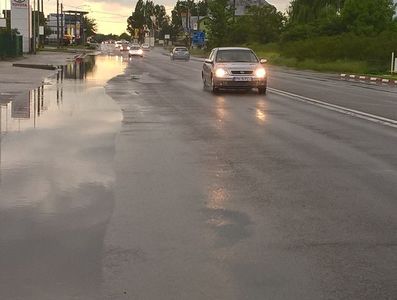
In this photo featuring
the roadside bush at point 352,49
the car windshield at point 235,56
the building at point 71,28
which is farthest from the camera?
the building at point 71,28

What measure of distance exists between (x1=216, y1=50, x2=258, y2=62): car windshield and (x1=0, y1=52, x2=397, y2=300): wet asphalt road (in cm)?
1197

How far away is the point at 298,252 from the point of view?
5.88 metres

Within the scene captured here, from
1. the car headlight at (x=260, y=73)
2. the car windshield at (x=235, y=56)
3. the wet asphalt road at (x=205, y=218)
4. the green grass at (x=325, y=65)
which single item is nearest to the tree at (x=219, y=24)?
the green grass at (x=325, y=65)

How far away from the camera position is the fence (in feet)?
164

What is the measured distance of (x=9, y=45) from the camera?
5184cm

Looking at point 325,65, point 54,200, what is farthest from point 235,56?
point 325,65

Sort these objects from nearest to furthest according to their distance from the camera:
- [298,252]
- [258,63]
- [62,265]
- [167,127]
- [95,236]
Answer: [62,265]
[298,252]
[95,236]
[167,127]
[258,63]

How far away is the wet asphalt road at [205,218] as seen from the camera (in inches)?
Result: 203

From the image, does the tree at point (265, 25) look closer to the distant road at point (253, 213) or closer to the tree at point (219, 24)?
the tree at point (219, 24)

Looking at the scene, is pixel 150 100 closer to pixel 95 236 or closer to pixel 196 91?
pixel 196 91

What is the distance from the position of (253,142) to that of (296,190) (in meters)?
3.91

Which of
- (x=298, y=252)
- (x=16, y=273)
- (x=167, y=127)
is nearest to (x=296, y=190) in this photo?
(x=298, y=252)

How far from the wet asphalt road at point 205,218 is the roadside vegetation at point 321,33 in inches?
1579

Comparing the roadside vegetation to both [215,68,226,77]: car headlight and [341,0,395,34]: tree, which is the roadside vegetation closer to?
[341,0,395,34]: tree
